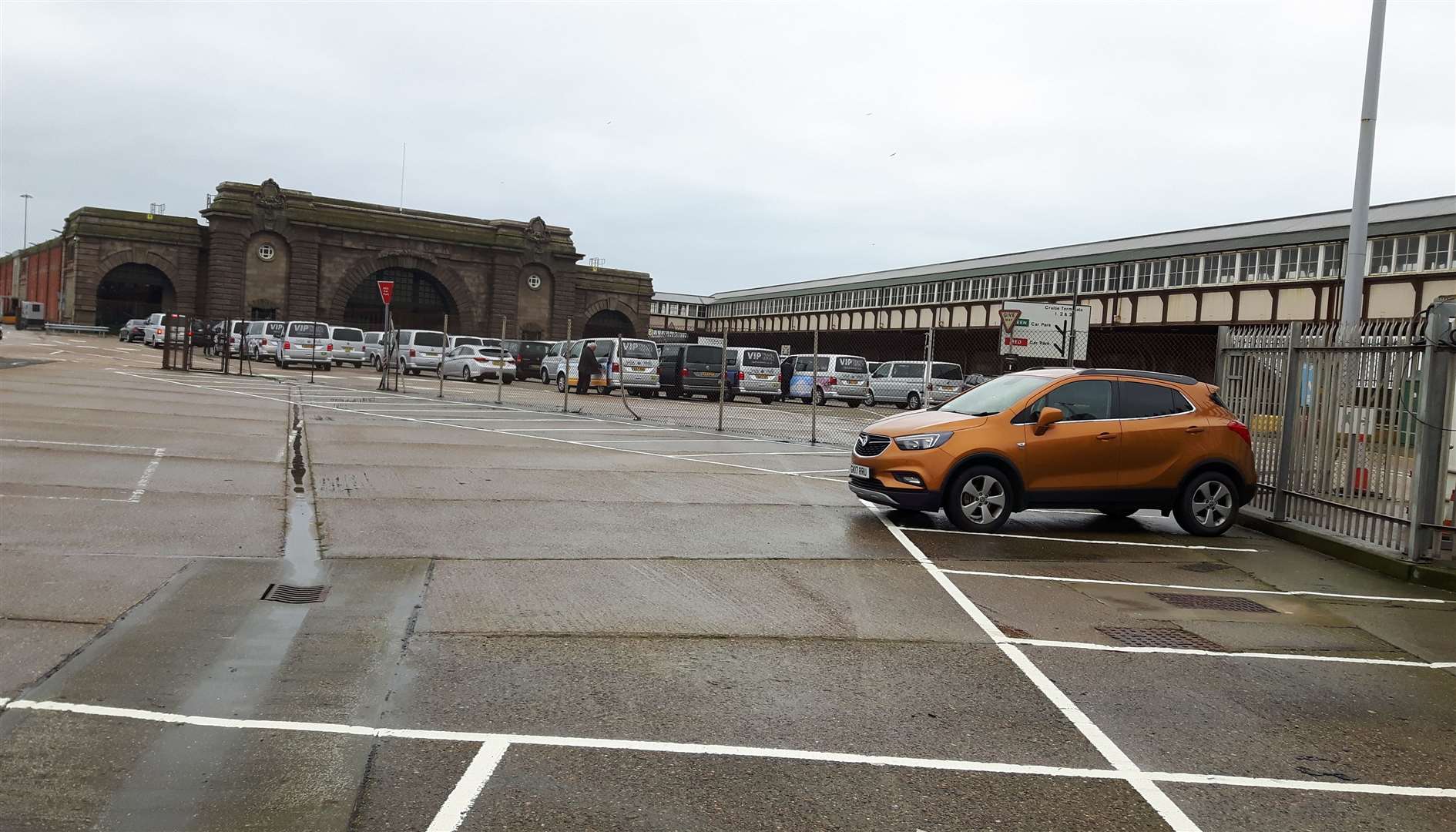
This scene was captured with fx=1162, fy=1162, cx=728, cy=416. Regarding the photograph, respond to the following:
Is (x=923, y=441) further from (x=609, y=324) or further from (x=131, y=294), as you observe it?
(x=131, y=294)

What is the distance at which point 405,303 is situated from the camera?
71000 mm

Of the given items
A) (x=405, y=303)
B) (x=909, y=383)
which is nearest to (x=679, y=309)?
(x=405, y=303)

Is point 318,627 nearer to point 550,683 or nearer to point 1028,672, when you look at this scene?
point 550,683

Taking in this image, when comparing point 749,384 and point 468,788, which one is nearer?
point 468,788

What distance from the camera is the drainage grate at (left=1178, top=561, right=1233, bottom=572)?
396 inches

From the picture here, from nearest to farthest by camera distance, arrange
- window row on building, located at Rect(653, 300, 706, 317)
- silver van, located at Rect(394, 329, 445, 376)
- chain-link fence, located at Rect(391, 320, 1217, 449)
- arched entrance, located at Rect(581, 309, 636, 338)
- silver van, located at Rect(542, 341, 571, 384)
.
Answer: chain-link fence, located at Rect(391, 320, 1217, 449) < silver van, located at Rect(542, 341, 571, 384) < silver van, located at Rect(394, 329, 445, 376) < arched entrance, located at Rect(581, 309, 636, 338) < window row on building, located at Rect(653, 300, 706, 317)

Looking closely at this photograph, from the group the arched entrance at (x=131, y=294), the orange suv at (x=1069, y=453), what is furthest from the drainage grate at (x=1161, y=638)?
the arched entrance at (x=131, y=294)

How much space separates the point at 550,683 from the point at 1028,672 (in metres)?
2.64

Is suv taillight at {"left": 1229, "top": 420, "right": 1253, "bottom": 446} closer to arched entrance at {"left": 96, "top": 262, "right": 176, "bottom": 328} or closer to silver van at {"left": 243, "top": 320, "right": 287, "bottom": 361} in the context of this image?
silver van at {"left": 243, "top": 320, "right": 287, "bottom": 361}

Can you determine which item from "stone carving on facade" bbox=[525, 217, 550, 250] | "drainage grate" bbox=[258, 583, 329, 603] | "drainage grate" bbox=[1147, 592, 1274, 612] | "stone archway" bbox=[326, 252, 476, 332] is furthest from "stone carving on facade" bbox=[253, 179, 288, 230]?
"drainage grate" bbox=[1147, 592, 1274, 612]

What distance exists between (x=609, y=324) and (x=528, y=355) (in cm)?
3582

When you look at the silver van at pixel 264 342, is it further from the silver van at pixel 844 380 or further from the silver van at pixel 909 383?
the silver van at pixel 909 383

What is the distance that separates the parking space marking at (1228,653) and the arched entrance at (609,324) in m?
72.2

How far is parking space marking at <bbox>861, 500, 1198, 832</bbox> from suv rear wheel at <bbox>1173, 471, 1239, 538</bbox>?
11.8 feet
